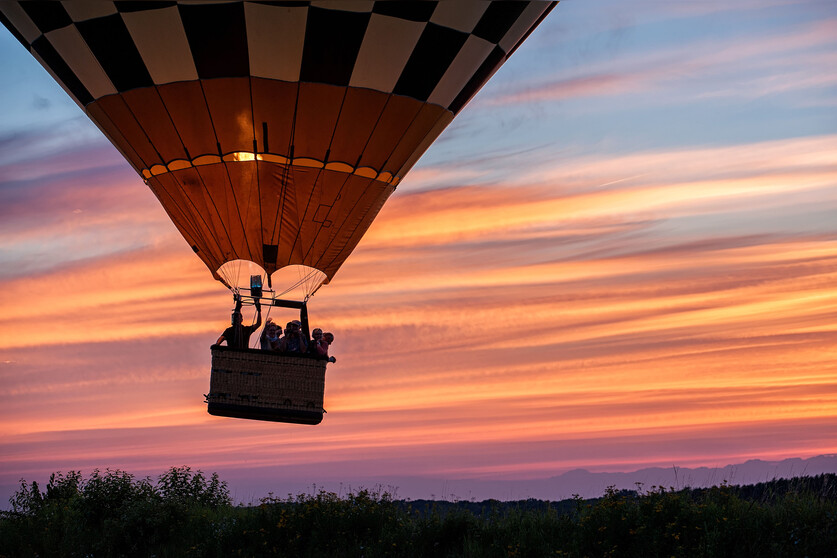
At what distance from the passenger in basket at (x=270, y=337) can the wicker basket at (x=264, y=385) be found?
52cm

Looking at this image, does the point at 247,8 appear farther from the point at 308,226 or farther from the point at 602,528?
the point at 602,528

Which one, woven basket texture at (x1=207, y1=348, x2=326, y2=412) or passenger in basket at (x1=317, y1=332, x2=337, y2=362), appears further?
passenger in basket at (x1=317, y1=332, x2=337, y2=362)

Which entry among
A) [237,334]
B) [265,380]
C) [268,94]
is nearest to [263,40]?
[268,94]

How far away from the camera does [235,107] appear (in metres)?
13.5

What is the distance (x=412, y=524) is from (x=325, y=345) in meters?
4.25

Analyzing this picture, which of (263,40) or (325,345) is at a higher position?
(263,40)

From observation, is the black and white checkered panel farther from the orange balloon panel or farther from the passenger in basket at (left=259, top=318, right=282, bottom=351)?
the passenger in basket at (left=259, top=318, right=282, bottom=351)

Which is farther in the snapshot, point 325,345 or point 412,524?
point 412,524

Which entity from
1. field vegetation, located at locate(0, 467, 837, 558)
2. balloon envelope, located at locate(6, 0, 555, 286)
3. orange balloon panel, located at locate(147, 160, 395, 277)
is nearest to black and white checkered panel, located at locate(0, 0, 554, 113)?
balloon envelope, located at locate(6, 0, 555, 286)

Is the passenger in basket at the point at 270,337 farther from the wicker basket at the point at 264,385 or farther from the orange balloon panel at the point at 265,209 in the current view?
the orange balloon panel at the point at 265,209

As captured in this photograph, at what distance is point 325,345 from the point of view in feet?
43.5

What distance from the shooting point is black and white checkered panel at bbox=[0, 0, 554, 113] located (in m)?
13.0

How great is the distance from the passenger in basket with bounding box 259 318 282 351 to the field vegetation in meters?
4.15

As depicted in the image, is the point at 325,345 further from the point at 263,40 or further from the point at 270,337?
the point at 263,40
